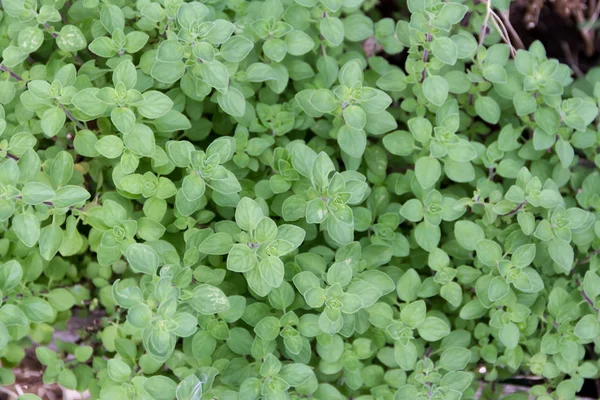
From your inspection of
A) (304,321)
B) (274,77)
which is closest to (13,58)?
(274,77)

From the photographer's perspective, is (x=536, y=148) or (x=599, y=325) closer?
(x=599, y=325)

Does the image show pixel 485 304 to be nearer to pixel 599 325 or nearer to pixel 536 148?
pixel 599 325

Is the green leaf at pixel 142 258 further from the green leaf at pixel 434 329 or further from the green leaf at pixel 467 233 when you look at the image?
the green leaf at pixel 467 233

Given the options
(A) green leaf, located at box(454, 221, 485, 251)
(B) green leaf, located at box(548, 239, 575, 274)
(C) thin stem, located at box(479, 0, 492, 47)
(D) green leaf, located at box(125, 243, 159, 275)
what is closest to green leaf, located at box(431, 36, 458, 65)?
(C) thin stem, located at box(479, 0, 492, 47)

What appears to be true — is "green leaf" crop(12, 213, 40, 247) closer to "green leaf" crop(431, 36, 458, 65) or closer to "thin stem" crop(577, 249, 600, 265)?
"green leaf" crop(431, 36, 458, 65)

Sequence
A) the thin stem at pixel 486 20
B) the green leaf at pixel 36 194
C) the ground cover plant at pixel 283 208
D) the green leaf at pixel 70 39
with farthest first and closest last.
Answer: the thin stem at pixel 486 20 → the green leaf at pixel 70 39 → the ground cover plant at pixel 283 208 → the green leaf at pixel 36 194

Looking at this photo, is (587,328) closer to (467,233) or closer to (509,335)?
(509,335)

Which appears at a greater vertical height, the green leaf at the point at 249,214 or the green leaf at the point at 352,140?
the green leaf at the point at 352,140

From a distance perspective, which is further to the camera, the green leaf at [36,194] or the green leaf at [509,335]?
the green leaf at [509,335]

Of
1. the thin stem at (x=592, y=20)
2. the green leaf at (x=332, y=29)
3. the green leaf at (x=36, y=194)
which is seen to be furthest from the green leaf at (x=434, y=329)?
the thin stem at (x=592, y=20)
